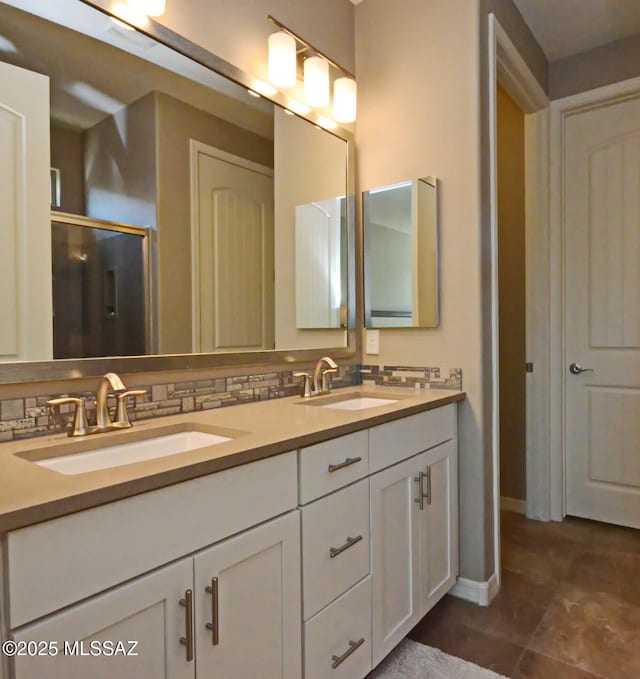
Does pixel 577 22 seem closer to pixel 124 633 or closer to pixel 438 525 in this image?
pixel 438 525

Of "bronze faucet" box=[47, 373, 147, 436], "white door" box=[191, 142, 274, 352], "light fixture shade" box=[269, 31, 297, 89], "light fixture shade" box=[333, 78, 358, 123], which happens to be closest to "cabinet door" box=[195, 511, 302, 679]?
"bronze faucet" box=[47, 373, 147, 436]

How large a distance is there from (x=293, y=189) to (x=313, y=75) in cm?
48

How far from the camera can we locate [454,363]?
6.51 feet

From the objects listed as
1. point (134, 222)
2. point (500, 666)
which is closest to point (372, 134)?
point (134, 222)

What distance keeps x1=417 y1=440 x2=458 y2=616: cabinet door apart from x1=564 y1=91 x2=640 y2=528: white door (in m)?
1.28

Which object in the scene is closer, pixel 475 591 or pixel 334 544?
pixel 334 544

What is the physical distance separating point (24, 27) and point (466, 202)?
1.52 m

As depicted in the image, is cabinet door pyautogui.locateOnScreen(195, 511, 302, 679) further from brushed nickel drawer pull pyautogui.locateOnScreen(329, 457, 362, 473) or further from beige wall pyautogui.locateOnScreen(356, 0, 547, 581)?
beige wall pyautogui.locateOnScreen(356, 0, 547, 581)

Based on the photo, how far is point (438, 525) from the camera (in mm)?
1781

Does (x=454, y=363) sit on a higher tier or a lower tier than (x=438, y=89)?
lower

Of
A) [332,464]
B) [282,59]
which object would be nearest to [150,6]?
[282,59]

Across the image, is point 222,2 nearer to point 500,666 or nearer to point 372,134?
point 372,134

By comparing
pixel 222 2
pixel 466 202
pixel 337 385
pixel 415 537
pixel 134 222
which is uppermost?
pixel 222 2

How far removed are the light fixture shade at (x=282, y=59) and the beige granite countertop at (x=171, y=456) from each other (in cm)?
122
